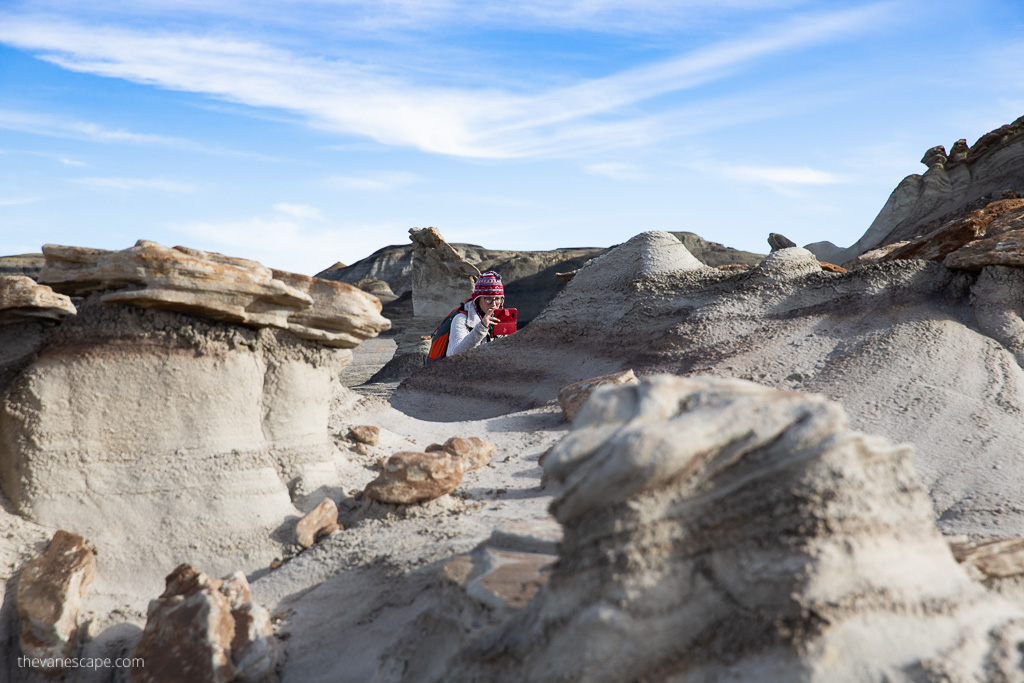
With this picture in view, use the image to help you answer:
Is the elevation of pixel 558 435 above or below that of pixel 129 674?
above

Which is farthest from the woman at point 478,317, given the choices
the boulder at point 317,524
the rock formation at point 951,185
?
the rock formation at point 951,185

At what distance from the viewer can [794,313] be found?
4.84 meters

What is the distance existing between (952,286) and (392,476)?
3581 millimetres

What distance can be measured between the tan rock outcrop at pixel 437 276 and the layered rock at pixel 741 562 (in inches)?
486

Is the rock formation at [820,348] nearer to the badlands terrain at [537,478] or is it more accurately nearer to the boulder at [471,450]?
the badlands terrain at [537,478]

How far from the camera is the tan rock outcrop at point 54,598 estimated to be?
7.54 ft

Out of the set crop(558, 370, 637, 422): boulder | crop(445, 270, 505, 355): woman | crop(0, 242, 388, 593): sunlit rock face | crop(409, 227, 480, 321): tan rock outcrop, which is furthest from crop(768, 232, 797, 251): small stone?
crop(0, 242, 388, 593): sunlit rock face

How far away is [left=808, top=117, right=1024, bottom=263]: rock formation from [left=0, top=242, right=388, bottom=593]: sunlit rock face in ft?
25.1

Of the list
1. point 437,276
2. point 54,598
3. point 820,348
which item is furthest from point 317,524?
point 437,276

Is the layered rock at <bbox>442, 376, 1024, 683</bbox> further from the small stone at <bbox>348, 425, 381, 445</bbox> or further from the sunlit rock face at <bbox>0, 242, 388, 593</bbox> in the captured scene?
the small stone at <bbox>348, 425, 381, 445</bbox>

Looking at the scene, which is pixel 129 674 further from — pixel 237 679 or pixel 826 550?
pixel 826 550

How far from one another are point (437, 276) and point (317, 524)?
37.2 feet

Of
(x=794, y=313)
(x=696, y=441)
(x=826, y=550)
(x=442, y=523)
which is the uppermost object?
(x=794, y=313)

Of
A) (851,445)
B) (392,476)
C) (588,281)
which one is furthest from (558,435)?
(851,445)
